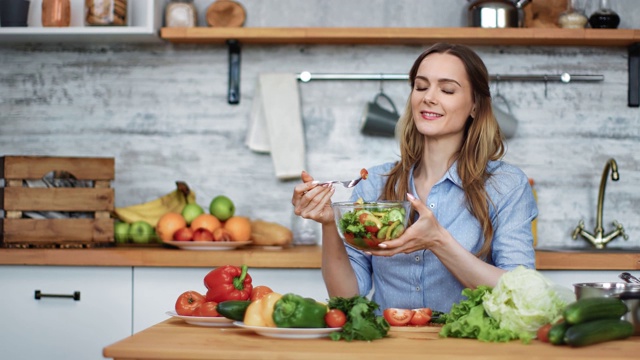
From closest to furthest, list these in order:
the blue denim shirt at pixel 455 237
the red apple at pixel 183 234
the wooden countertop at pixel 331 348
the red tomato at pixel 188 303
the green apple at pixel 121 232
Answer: the wooden countertop at pixel 331 348 < the red tomato at pixel 188 303 < the blue denim shirt at pixel 455 237 < the red apple at pixel 183 234 < the green apple at pixel 121 232

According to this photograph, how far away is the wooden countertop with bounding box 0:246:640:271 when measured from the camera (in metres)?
2.91

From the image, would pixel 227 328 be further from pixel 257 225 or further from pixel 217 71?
pixel 217 71

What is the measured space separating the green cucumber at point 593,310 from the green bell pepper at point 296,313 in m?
0.43

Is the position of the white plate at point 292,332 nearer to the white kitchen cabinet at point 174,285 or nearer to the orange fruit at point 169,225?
the white kitchen cabinet at point 174,285

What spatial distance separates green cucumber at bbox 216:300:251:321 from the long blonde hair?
2.53 ft

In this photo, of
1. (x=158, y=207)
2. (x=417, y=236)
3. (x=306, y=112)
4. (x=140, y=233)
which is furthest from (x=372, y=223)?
(x=306, y=112)

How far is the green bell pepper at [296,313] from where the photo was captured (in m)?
1.50

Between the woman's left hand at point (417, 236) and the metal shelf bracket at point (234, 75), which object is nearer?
the woman's left hand at point (417, 236)

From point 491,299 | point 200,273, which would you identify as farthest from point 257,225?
point 491,299

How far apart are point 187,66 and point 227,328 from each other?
2.14m

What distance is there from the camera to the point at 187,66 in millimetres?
3623

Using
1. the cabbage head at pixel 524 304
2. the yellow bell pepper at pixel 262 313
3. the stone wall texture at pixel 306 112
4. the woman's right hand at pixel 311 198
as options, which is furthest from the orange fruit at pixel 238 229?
the cabbage head at pixel 524 304

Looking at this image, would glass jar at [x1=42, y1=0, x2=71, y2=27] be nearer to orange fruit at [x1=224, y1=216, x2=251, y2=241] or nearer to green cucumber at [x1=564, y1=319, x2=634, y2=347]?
orange fruit at [x1=224, y1=216, x2=251, y2=241]

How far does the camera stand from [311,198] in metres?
1.92
